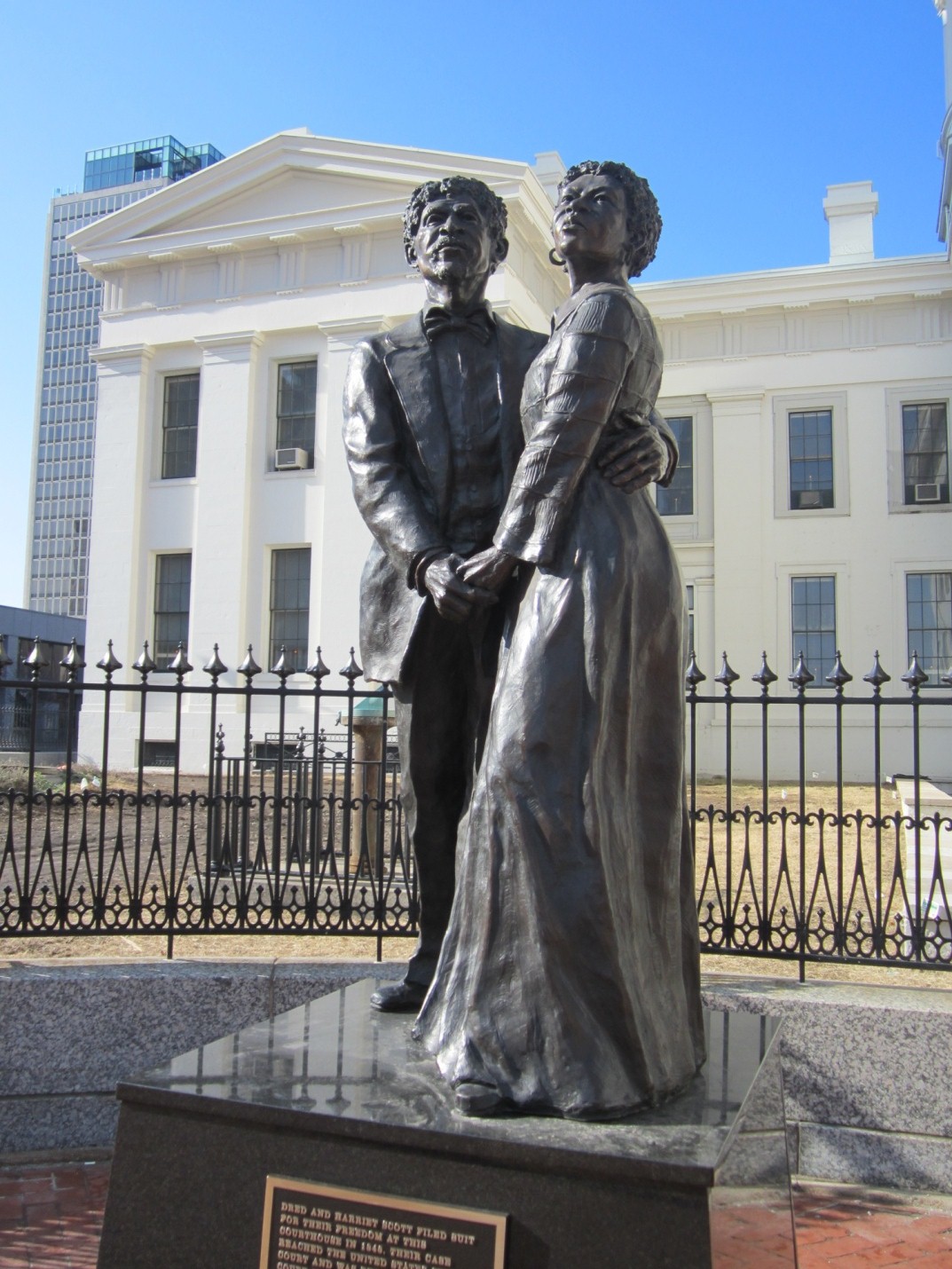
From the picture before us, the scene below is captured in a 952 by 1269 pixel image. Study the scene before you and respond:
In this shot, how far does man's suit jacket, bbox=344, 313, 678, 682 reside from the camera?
3.24 m

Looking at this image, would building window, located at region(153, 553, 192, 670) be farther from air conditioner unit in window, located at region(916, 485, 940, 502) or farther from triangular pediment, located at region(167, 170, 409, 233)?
air conditioner unit in window, located at region(916, 485, 940, 502)

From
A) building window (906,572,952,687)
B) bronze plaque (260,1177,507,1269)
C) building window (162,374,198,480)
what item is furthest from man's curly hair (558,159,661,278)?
building window (162,374,198,480)

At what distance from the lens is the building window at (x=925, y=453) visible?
2633 cm

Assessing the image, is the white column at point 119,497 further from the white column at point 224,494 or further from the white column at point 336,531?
the white column at point 336,531

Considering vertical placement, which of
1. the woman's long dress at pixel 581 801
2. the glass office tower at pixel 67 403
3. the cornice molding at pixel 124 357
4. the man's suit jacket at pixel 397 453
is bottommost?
the woman's long dress at pixel 581 801

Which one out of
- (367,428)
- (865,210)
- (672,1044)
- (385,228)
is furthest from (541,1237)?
(865,210)

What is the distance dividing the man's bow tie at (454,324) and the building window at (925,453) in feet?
82.4

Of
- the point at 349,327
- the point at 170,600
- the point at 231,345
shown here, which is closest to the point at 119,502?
the point at 170,600

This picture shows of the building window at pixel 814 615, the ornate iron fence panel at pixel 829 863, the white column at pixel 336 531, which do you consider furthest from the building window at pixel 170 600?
the building window at pixel 814 615

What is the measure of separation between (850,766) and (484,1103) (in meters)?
23.1

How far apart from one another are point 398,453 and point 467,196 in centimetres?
78

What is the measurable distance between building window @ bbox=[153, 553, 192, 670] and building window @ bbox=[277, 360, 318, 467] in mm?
3671

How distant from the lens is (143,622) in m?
26.2

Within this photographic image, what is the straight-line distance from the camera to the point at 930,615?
25.8 meters
